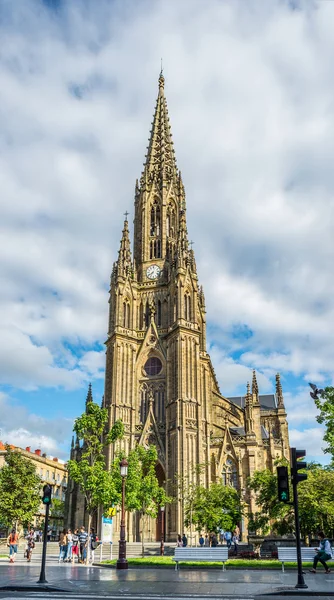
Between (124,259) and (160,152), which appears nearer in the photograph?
(124,259)

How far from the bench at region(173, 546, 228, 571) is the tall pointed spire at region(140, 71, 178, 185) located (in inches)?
2194

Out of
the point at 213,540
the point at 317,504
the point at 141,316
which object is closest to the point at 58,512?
the point at 141,316

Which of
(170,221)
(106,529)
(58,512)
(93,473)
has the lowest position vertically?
(106,529)

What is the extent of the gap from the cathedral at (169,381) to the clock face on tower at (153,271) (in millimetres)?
136

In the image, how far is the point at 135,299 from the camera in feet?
209

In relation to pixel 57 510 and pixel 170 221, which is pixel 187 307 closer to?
pixel 170 221

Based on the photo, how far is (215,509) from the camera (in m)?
41.4

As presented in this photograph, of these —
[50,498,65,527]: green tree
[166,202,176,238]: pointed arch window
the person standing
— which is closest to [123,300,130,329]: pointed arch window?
[166,202,176,238]: pointed arch window

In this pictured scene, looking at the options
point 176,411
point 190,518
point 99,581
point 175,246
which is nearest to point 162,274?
point 175,246

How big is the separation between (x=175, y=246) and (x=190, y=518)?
32594 millimetres

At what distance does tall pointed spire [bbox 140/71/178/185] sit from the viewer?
2886 inches

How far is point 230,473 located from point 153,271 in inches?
972

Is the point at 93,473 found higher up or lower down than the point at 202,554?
higher up

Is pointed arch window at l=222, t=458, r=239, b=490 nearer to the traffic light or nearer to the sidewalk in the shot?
the sidewalk
